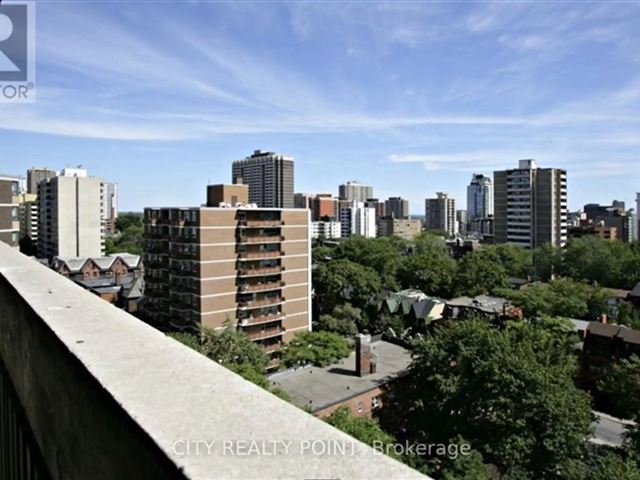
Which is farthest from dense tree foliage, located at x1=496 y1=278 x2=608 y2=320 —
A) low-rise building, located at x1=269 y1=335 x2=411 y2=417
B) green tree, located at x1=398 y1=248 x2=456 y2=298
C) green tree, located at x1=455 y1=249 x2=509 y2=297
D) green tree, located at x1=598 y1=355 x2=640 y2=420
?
low-rise building, located at x1=269 y1=335 x2=411 y2=417

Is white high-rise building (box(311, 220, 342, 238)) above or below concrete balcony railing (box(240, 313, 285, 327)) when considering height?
above

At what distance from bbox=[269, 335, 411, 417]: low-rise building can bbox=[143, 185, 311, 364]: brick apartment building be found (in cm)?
591

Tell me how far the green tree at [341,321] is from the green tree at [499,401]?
13.1 meters

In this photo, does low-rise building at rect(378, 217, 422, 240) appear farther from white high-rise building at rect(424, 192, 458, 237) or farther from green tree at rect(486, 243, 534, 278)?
green tree at rect(486, 243, 534, 278)

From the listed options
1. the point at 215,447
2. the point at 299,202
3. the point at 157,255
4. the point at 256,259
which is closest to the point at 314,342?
the point at 256,259

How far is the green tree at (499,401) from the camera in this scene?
11.1 metres

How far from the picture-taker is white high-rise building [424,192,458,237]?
340 feet

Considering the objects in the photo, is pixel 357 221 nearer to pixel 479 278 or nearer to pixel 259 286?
A: pixel 479 278

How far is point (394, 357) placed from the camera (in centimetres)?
1972

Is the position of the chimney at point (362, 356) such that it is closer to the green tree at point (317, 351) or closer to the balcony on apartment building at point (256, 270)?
the green tree at point (317, 351)

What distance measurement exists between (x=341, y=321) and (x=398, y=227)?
64582mm

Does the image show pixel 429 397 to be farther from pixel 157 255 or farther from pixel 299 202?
pixel 299 202

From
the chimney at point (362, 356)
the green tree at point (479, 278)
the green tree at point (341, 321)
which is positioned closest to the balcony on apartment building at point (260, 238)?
the green tree at point (341, 321)

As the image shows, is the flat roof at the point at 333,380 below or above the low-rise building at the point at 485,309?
below
